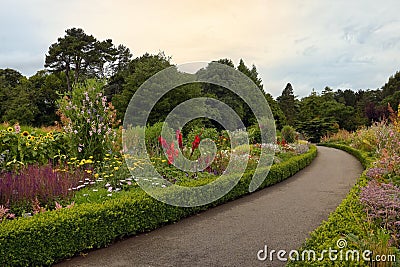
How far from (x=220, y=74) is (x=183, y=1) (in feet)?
37.6

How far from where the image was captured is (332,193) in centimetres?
710

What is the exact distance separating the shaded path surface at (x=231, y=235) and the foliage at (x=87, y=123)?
8.28 ft

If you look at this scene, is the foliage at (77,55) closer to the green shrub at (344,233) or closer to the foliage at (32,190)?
the foliage at (32,190)

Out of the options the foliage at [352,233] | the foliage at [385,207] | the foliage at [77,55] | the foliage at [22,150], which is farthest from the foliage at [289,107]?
the foliage at [352,233]

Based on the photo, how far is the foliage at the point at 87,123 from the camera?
6508 mm

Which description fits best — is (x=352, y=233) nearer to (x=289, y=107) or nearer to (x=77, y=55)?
(x=77, y=55)

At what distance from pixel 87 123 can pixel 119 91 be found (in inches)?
937

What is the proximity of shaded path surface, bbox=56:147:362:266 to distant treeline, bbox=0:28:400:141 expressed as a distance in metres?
13.3

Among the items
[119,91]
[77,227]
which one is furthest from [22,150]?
[119,91]

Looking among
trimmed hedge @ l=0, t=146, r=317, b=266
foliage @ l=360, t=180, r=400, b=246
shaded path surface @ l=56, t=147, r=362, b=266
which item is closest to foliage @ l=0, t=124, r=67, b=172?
trimmed hedge @ l=0, t=146, r=317, b=266

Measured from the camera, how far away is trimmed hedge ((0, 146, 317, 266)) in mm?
3213

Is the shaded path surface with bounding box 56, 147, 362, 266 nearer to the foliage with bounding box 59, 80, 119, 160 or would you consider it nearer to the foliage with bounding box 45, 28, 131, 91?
the foliage with bounding box 59, 80, 119, 160

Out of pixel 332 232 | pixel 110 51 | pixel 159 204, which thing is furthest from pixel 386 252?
pixel 110 51

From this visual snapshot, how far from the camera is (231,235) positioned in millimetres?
4383
